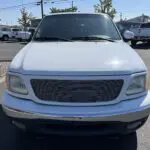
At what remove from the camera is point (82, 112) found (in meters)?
4.47

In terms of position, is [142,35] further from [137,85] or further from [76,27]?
[137,85]

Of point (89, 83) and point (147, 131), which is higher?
point (89, 83)

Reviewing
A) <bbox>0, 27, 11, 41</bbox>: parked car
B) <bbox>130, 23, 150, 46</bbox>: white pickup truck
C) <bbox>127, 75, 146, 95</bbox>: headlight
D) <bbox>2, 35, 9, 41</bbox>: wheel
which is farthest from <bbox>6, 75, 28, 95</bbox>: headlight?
<bbox>2, 35, 9, 41</bbox>: wheel

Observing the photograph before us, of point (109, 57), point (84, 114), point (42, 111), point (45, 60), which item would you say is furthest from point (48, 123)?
point (109, 57)

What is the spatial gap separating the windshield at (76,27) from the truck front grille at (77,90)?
187cm

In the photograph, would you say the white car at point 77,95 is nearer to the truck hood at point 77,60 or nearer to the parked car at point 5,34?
the truck hood at point 77,60

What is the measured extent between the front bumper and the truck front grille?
0.10m

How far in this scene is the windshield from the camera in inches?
253

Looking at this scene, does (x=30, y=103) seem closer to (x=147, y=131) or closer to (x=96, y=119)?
(x=96, y=119)

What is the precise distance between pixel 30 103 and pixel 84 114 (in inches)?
25.5

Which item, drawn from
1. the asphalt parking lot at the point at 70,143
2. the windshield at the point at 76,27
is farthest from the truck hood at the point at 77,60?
the asphalt parking lot at the point at 70,143

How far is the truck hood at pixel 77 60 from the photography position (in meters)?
4.59

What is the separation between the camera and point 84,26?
6.62 meters

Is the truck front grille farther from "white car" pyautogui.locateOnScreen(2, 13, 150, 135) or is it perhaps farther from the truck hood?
the truck hood
